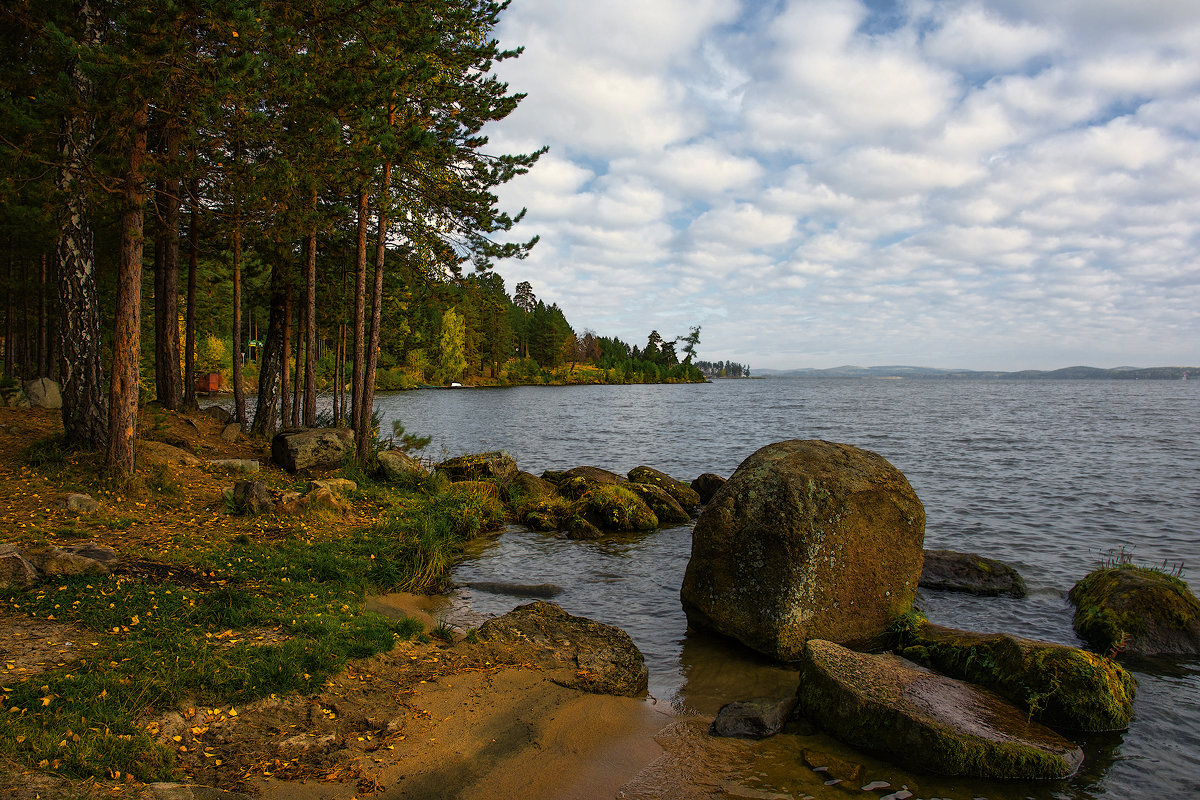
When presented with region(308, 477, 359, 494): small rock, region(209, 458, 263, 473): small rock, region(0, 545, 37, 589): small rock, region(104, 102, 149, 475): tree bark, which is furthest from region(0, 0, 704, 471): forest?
region(0, 545, 37, 589): small rock

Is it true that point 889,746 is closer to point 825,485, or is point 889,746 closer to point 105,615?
point 825,485

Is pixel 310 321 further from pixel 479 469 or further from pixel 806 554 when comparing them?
pixel 806 554

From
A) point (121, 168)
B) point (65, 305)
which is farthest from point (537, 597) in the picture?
point (65, 305)

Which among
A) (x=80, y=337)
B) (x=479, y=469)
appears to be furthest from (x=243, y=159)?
(x=479, y=469)

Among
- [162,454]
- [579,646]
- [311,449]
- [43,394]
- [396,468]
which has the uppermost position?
[43,394]

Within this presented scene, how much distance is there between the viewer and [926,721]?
5930 millimetres

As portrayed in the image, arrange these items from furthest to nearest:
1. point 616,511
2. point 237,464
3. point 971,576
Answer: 1. point 616,511
2. point 237,464
3. point 971,576

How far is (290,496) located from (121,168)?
603 cm

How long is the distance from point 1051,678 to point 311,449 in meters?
14.9

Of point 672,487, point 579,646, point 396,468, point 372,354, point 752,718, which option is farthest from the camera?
point 672,487

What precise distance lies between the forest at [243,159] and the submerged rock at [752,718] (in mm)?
10466

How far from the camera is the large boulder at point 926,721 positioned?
577cm

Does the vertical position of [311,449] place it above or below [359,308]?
below

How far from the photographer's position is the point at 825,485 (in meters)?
8.67
